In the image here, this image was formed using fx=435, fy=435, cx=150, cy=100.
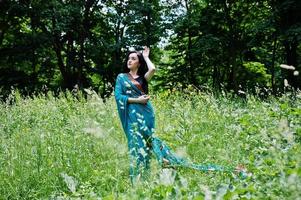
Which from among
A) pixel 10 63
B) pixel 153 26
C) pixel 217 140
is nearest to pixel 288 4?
pixel 153 26

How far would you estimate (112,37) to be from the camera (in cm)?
2033

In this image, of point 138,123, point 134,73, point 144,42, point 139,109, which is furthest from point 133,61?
point 144,42

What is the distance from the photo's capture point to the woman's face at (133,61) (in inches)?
217

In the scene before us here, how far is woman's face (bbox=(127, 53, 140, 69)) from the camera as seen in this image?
5.50 m

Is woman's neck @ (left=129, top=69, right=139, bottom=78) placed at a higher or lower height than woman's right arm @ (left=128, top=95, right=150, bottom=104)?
higher

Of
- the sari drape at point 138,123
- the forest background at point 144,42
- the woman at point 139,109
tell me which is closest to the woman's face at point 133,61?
the woman at point 139,109

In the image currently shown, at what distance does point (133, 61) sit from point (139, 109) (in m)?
0.67

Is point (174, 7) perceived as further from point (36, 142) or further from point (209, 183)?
point (209, 183)

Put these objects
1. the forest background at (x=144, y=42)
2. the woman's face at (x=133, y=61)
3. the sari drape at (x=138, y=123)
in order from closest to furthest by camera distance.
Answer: the sari drape at (x=138, y=123) → the woman's face at (x=133, y=61) → the forest background at (x=144, y=42)

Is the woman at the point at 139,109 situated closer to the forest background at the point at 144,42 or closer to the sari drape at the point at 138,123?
the sari drape at the point at 138,123

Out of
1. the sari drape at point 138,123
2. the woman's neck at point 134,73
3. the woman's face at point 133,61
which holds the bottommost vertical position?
the sari drape at point 138,123

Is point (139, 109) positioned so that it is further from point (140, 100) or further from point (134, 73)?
point (134, 73)

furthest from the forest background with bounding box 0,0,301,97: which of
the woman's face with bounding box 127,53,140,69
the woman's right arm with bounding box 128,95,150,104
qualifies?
the woman's right arm with bounding box 128,95,150,104

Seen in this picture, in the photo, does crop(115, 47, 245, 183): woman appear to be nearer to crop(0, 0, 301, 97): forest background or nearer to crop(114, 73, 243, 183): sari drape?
crop(114, 73, 243, 183): sari drape
